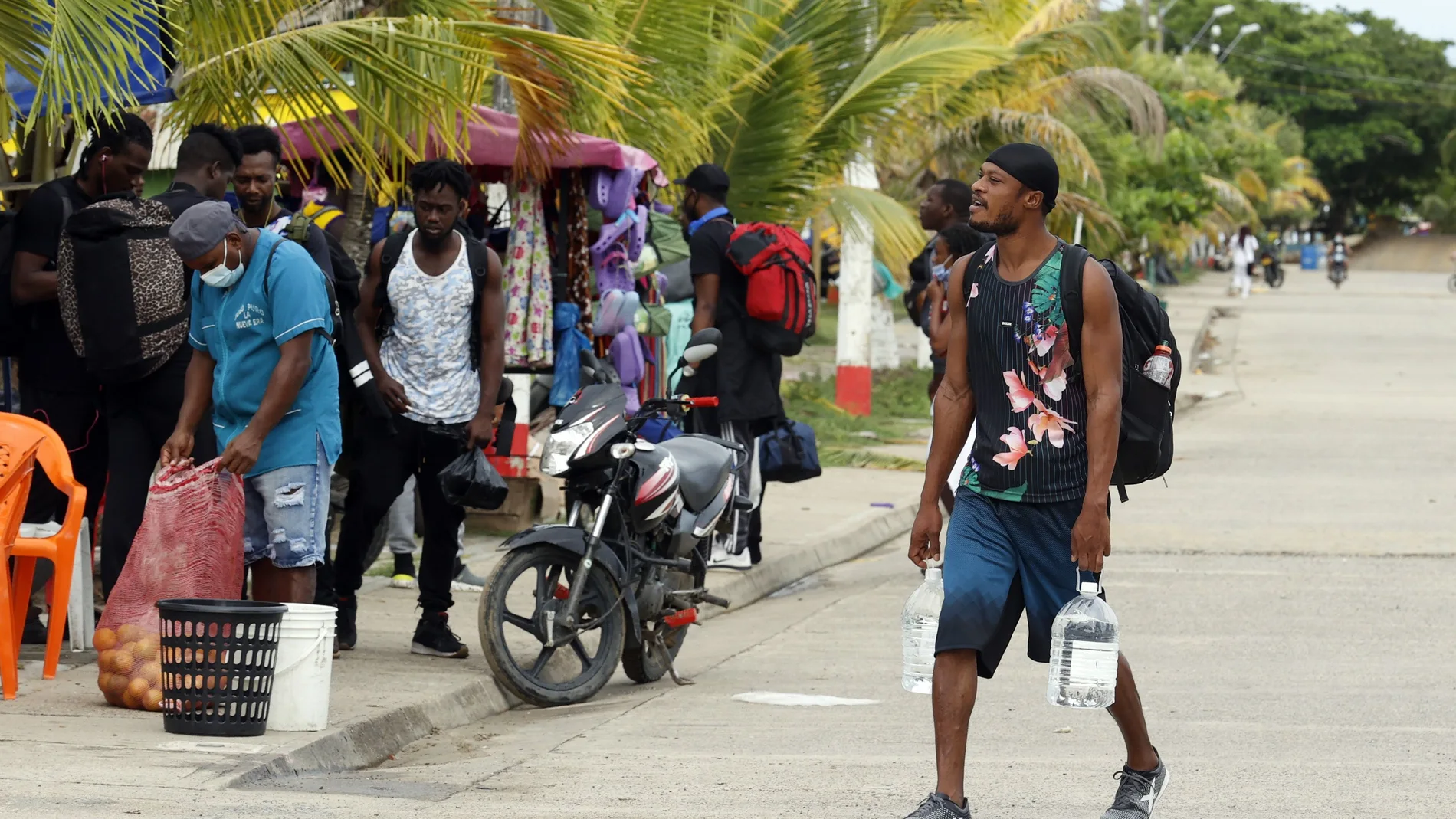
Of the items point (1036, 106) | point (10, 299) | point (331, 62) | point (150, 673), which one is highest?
point (1036, 106)

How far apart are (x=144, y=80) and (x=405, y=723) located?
3009mm

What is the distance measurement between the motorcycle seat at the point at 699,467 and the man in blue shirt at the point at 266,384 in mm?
1568

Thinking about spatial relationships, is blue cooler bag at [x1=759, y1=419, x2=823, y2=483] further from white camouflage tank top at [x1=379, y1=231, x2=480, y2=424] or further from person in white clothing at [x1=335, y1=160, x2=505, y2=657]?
white camouflage tank top at [x1=379, y1=231, x2=480, y2=424]

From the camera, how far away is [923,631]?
205 inches

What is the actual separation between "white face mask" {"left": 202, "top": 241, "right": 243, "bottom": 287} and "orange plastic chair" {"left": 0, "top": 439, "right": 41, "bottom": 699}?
0.94m

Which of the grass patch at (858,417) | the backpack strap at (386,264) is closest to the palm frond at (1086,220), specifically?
the grass patch at (858,417)

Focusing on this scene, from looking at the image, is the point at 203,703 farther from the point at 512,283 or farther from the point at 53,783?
the point at 512,283

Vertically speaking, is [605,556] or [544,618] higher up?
[605,556]

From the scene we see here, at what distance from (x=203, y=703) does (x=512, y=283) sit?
5.34 meters

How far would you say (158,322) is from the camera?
7.14 meters

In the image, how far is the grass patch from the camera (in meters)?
17.6

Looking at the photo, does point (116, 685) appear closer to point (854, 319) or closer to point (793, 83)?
point (793, 83)

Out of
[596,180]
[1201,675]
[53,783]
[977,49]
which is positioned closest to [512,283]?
[596,180]

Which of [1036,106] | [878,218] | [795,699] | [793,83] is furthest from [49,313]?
[1036,106]
